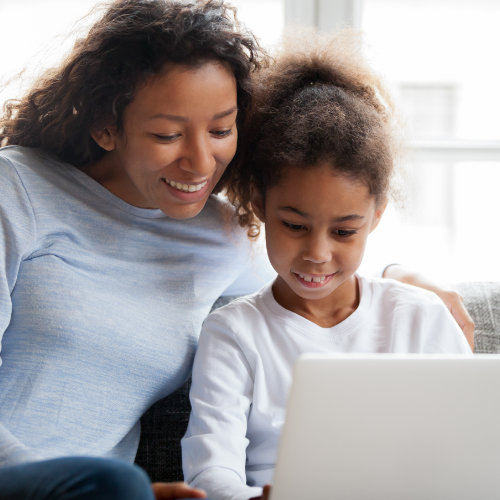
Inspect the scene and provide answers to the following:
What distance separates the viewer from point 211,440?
3.75 feet

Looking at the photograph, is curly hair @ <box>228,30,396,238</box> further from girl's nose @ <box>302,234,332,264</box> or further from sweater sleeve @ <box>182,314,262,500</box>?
sweater sleeve @ <box>182,314,262,500</box>

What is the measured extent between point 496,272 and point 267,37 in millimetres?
1706

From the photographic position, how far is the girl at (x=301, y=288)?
1204 millimetres

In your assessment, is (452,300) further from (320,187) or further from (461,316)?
(320,187)

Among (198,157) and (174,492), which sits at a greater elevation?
(198,157)

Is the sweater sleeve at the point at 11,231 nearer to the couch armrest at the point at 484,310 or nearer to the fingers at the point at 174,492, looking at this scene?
the fingers at the point at 174,492

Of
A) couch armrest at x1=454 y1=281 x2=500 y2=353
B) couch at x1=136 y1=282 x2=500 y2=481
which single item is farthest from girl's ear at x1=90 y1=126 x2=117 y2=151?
couch armrest at x1=454 y1=281 x2=500 y2=353

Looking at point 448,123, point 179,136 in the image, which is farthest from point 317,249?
point 448,123

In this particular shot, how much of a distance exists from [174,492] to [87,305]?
0.44 m

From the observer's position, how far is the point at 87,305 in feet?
4.05

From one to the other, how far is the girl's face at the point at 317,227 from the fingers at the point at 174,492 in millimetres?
455

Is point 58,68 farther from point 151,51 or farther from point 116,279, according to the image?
point 116,279

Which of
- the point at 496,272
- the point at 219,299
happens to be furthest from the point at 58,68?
the point at 496,272

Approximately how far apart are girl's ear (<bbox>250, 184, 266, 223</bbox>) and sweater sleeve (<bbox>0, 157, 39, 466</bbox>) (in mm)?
391
